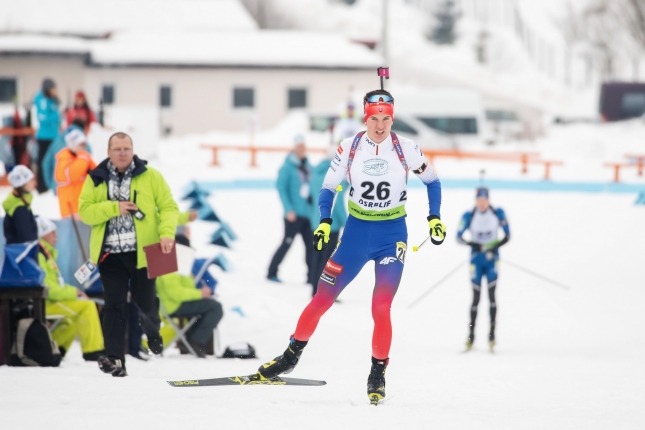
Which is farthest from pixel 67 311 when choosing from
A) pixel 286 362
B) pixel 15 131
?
pixel 15 131

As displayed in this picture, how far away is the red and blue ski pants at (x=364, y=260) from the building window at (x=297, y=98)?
1241 inches

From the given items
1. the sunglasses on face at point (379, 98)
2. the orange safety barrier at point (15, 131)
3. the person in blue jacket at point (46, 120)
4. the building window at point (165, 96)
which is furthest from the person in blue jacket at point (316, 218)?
the building window at point (165, 96)

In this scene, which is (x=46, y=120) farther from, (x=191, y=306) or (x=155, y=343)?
(x=155, y=343)

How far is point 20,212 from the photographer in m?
8.52

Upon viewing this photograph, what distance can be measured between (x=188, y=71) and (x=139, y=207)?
30105 millimetres

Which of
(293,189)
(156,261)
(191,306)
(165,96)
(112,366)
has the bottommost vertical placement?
(112,366)

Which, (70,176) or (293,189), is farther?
(293,189)

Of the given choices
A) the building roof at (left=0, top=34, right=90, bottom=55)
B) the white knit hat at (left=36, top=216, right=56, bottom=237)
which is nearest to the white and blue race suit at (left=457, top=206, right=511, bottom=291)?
the white knit hat at (left=36, top=216, right=56, bottom=237)

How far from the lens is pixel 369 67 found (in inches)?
1470

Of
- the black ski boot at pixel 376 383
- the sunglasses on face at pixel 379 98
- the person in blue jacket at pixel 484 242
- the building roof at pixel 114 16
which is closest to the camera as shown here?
the black ski boot at pixel 376 383

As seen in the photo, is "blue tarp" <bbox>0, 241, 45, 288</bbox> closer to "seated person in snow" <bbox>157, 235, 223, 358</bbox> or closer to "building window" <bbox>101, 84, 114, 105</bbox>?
"seated person in snow" <bbox>157, 235, 223, 358</bbox>

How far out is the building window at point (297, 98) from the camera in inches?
1492

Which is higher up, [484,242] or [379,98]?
[379,98]

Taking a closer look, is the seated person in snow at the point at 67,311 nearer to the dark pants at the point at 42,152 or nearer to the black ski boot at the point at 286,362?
the black ski boot at the point at 286,362
